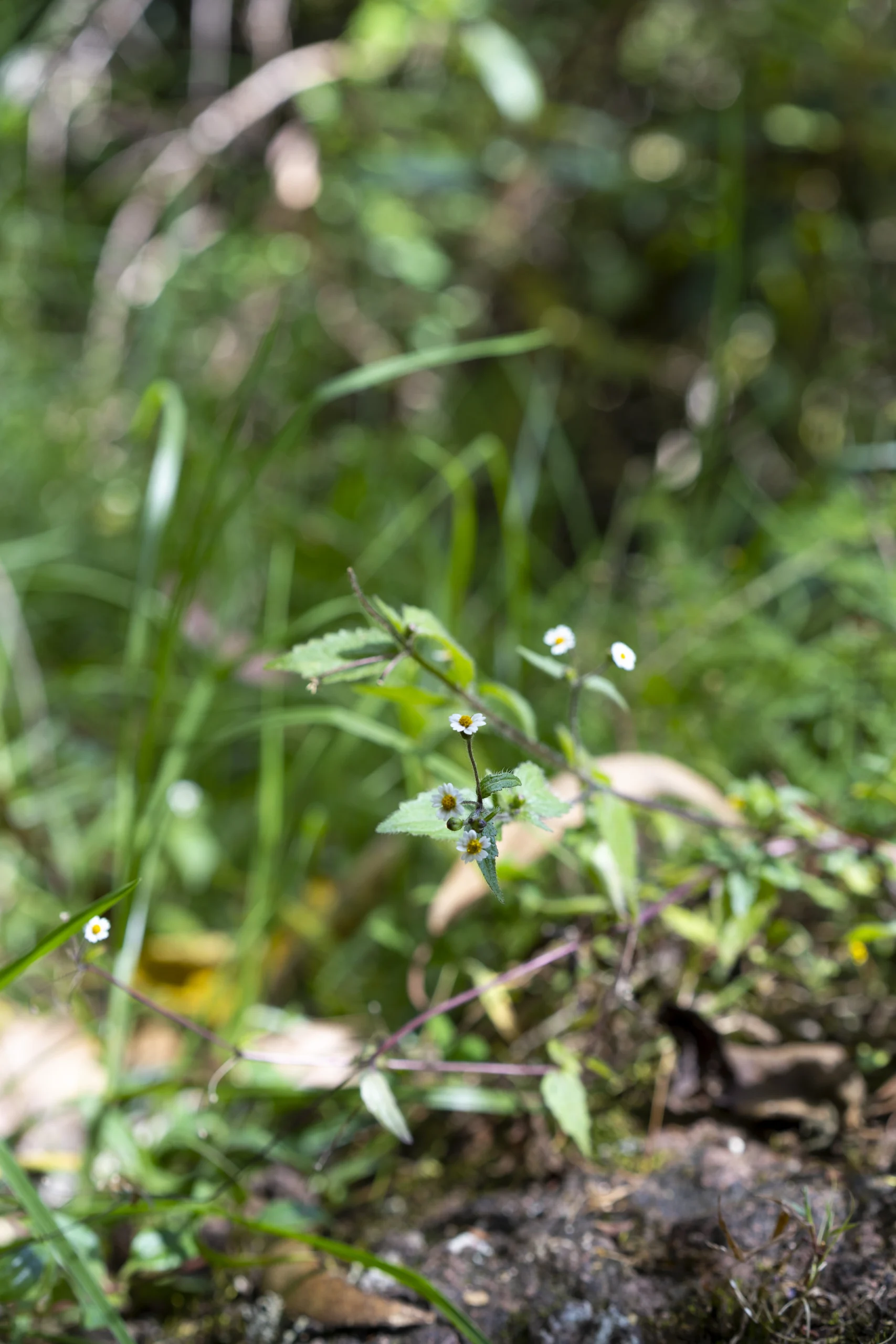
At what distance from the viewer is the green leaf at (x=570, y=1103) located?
878 millimetres

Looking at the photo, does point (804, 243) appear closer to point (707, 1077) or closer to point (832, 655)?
point (832, 655)

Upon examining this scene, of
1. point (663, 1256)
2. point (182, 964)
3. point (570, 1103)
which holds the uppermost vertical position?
point (570, 1103)

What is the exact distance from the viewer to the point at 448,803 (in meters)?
0.74

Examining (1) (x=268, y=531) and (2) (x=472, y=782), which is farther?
(1) (x=268, y=531)

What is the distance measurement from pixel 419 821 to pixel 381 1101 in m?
0.28

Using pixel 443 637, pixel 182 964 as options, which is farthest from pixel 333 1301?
pixel 182 964

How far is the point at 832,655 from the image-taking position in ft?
4.46

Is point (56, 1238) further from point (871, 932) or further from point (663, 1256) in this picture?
point (871, 932)

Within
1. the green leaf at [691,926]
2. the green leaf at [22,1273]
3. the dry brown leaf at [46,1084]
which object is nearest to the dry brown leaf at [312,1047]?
the dry brown leaf at [46,1084]

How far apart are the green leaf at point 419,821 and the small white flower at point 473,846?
0.04 feet

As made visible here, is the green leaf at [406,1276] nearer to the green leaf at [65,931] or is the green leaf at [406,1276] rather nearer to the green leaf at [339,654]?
the green leaf at [65,931]

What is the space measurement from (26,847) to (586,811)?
36.0 inches

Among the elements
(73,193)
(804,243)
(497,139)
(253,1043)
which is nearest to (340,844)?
(253,1043)

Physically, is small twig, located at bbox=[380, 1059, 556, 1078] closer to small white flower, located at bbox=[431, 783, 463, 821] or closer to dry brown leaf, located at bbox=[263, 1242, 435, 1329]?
dry brown leaf, located at bbox=[263, 1242, 435, 1329]
